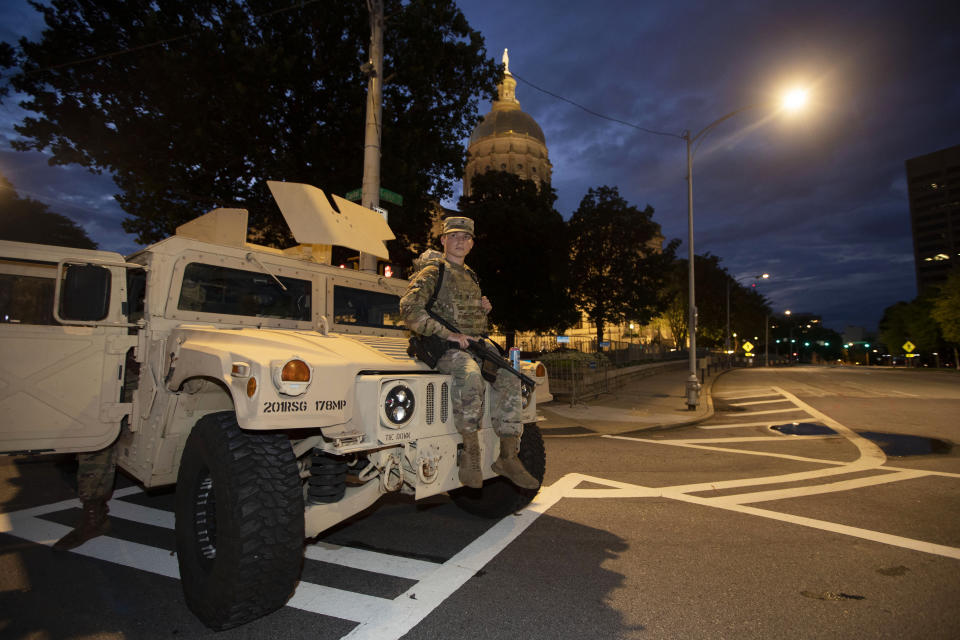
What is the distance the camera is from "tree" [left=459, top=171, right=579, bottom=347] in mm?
24109

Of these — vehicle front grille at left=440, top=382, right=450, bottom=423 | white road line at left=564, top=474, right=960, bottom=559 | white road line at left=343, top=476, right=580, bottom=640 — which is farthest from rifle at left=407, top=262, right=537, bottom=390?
white road line at left=564, top=474, right=960, bottom=559

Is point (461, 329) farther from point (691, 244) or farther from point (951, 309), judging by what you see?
point (951, 309)

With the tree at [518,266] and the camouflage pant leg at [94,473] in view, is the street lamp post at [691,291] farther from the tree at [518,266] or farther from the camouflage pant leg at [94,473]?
the camouflage pant leg at [94,473]

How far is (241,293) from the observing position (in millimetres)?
4145

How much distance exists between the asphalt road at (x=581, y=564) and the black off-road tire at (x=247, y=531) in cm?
22

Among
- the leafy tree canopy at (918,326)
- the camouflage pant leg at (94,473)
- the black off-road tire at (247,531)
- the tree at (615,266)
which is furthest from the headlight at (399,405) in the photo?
the leafy tree canopy at (918,326)

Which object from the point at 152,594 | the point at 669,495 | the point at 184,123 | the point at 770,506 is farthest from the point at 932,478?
the point at 184,123

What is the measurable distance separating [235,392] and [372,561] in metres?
1.72

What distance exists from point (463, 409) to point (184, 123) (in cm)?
1195

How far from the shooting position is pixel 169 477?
3.59 metres

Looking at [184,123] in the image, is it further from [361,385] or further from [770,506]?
[770,506]

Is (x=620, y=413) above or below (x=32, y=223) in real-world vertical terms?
below

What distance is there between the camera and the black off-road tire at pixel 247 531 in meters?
2.47

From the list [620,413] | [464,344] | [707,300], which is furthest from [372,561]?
[707,300]
